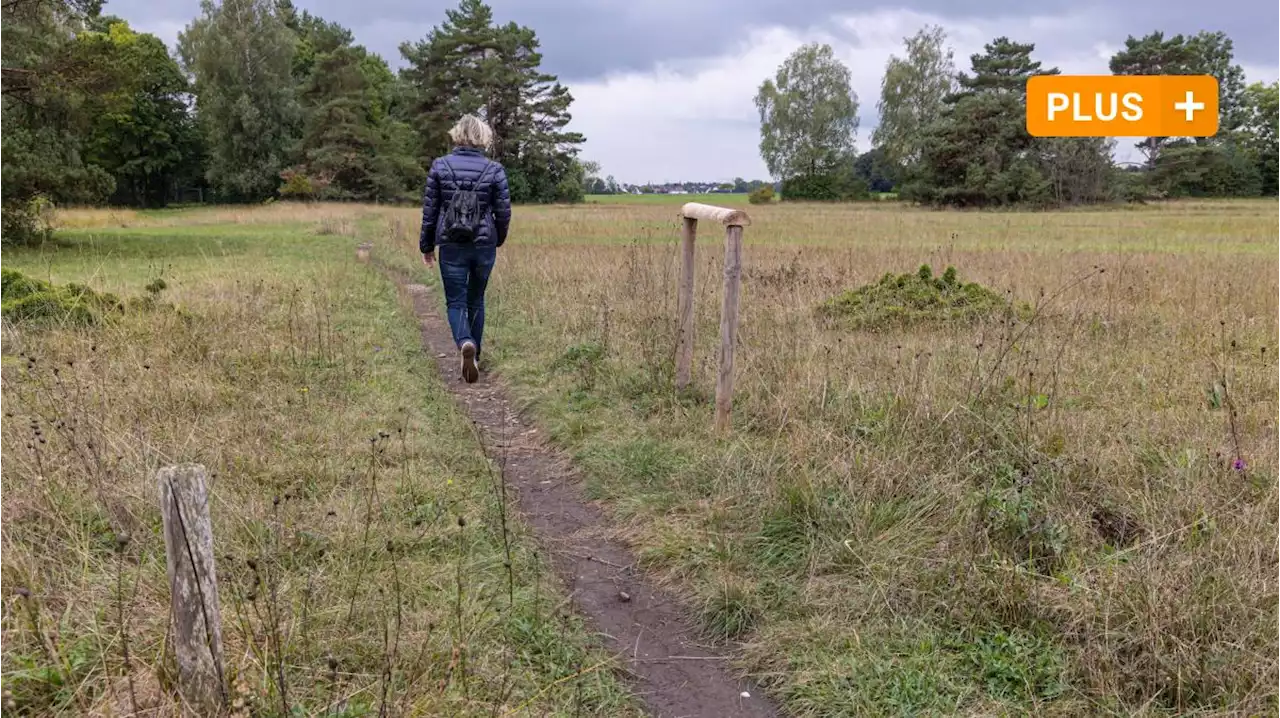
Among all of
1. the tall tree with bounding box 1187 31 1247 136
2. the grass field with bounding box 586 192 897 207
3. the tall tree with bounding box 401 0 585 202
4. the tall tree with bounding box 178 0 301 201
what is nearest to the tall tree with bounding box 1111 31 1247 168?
the tall tree with bounding box 1187 31 1247 136

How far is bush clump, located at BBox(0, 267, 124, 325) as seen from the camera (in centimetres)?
673

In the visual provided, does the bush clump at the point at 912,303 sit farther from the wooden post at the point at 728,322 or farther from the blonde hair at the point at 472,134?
the blonde hair at the point at 472,134

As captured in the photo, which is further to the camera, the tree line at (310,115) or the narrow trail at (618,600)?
the tree line at (310,115)

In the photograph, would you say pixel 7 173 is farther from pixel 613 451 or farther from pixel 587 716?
pixel 587 716

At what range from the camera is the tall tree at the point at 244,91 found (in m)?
51.5

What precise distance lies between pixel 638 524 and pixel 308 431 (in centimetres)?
209

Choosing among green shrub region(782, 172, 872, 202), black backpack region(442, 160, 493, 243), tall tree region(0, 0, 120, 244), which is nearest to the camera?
black backpack region(442, 160, 493, 243)

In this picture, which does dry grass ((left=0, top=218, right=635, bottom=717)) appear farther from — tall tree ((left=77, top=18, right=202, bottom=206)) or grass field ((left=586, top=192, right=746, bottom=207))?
tall tree ((left=77, top=18, right=202, bottom=206))

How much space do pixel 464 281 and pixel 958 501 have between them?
4.36 meters

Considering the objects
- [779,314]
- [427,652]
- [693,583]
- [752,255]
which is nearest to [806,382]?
[693,583]

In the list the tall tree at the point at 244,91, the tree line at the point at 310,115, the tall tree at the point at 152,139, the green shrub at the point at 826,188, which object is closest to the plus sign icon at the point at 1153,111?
the green shrub at the point at 826,188

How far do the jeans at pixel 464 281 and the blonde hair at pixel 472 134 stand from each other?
801mm

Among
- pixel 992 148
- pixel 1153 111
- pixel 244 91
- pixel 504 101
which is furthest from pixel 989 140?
pixel 244 91

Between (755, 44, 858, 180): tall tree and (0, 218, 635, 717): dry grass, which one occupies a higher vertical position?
(755, 44, 858, 180): tall tree
